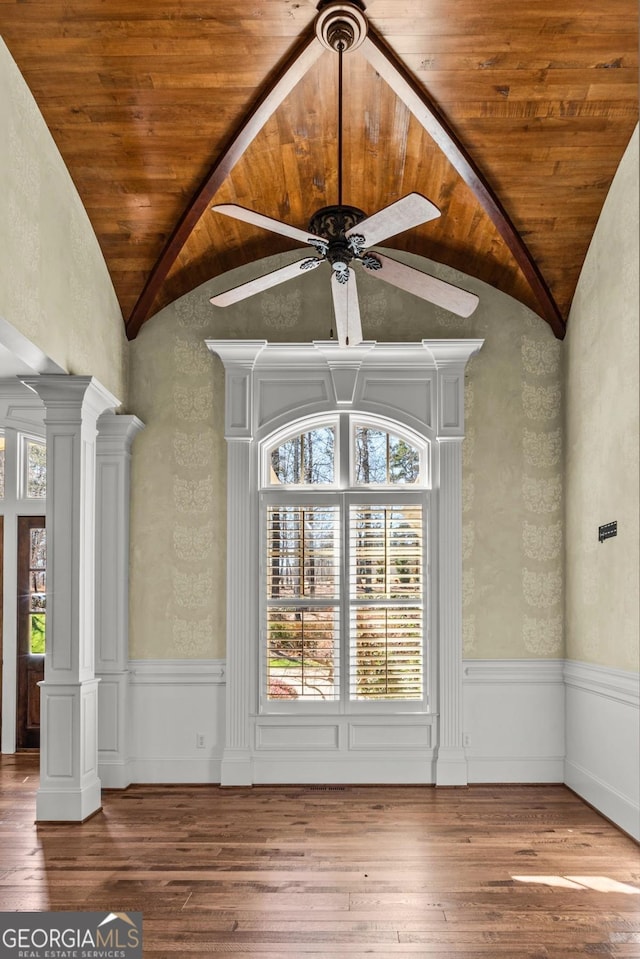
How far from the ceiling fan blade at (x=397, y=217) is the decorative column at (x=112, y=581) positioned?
279cm

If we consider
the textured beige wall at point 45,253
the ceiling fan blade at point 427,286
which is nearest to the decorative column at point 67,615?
the textured beige wall at point 45,253

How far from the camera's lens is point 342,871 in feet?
13.9

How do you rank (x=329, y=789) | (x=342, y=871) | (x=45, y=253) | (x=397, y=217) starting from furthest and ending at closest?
(x=329, y=789) < (x=45, y=253) < (x=342, y=871) < (x=397, y=217)

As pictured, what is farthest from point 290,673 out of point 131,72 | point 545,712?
point 131,72

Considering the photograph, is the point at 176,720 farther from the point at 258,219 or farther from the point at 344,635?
the point at 258,219

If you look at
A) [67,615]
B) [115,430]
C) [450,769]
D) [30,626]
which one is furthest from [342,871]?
[30,626]

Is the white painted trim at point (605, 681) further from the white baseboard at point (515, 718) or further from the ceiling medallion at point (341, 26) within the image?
the ceiling medallion at point (341, 26)

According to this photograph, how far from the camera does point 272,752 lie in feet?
19.8

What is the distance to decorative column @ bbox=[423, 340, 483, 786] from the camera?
236 inches

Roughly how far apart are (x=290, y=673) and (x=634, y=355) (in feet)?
10.3

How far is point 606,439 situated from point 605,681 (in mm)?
1485

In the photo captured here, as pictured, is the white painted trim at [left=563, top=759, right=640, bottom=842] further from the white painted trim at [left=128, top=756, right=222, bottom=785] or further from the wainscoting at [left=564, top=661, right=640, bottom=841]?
the white painted trim at [left=128, top=756, right=222, bottom=785]

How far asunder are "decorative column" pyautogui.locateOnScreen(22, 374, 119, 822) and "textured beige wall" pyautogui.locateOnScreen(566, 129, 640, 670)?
3.13m

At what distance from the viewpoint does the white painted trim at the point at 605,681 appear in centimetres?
482
